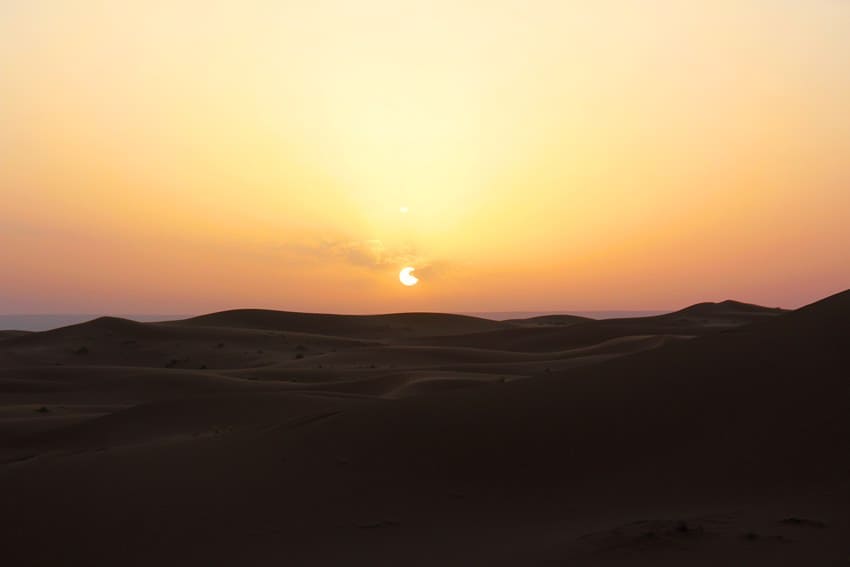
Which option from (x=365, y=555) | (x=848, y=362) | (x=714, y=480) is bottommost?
(x=365, y=555)

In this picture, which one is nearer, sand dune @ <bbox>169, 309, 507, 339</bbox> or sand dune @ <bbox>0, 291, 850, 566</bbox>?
sand dune @ <bbox>0, 291, 850, 566</bbox>

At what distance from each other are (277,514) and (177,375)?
1711 cm

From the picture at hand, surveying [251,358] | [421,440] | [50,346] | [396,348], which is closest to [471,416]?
[421,440]

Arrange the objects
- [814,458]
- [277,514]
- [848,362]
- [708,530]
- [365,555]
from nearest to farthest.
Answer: [708,530] < [365,555] < [814,458] < [277,514] < [848,362]

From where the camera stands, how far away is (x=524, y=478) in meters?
8.48

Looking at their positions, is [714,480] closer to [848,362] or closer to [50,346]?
[848,362]

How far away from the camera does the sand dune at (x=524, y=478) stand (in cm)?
663

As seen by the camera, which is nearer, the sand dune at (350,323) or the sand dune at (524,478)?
the sand dune at (524,478)

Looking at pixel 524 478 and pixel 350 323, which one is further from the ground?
pixel 350 323

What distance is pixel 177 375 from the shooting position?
24156 millimetres

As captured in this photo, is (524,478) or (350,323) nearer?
(524,478)

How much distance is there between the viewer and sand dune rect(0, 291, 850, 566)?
6.63 m

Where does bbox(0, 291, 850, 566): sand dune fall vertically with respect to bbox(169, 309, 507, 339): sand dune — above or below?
below

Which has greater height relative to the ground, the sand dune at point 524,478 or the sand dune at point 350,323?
the sand dune at point 350,323
